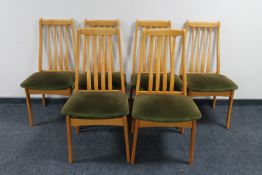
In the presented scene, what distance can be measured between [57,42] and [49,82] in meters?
0.52

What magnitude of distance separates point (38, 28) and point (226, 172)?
2.18 metres

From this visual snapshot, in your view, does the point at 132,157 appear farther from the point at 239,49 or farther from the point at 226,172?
the point at 239,49

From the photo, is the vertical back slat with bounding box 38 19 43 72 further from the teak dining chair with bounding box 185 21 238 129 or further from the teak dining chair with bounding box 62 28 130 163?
the teak dining chair with bounding box 185 21 238 129

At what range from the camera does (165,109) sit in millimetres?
1736

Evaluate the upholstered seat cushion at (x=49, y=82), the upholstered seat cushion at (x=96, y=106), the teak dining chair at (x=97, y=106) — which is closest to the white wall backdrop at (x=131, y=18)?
the upholstered seat cushion at (x=49, y=82)

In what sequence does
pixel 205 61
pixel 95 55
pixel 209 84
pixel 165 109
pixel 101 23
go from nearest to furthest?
pixel 165 109 < pixel 95 55 < pixel 209 84 < pixel 101 23 < pixel 205 61

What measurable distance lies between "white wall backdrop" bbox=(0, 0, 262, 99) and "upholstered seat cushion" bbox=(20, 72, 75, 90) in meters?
0.43

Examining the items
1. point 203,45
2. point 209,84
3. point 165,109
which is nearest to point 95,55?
point 165,109

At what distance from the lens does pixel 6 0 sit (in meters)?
2.37

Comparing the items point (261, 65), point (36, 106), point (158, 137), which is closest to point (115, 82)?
point (158, 137)

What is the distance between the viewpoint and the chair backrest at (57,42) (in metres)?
2.40

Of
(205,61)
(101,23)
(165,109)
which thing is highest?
(101,23)

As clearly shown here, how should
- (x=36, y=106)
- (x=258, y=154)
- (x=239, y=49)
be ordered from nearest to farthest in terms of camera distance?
(x=258, y=154) < (x=239, y=49) < (x=36, y=106)

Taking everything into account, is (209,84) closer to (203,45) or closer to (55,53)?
(203,45)
